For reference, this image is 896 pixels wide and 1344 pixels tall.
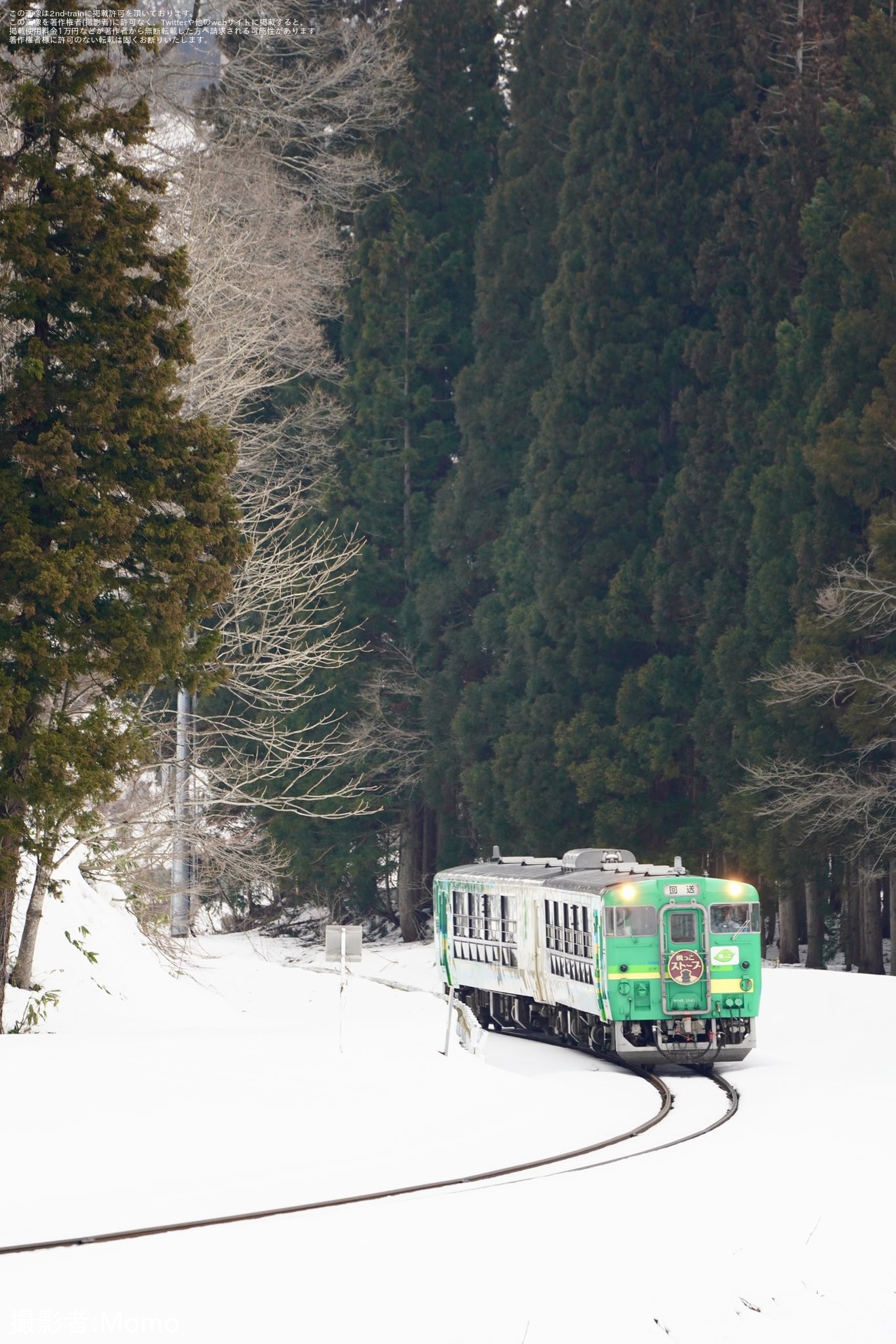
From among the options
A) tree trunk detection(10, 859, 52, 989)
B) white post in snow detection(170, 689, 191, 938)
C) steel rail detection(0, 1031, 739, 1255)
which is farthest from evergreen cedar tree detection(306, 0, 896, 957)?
tree trunk detection(10, 859, 52, 989)

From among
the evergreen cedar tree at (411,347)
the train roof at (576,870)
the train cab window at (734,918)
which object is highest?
the evergreen cedar tree at (411,347)

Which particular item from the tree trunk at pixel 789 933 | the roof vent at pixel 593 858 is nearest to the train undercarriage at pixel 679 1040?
the roof vent at pixel 593 858

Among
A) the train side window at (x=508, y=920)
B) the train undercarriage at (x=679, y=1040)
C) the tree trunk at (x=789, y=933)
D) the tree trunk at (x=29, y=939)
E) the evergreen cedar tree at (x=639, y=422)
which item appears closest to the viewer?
the tree trunk at (x=29, y=939)

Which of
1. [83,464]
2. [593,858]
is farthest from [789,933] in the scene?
[83,464]

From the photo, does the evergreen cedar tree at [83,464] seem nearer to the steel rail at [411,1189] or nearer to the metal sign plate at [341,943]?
the metal sign plate at [341,943]

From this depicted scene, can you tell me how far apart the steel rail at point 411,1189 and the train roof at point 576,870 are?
4912 mm

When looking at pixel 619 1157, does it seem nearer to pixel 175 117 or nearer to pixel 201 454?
pixel 201 454

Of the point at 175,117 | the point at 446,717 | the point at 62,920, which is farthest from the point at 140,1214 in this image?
the point at 446,717

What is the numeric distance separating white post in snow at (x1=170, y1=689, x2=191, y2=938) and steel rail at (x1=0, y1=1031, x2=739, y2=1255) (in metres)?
6.79

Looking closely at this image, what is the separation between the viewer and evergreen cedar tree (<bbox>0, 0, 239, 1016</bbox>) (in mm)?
17531

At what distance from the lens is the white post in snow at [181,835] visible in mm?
24359

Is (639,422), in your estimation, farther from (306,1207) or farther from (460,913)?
(306,1207)

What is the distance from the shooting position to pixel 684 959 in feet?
75.8

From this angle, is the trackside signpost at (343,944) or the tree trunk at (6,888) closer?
the tree trunk at (6,888)
